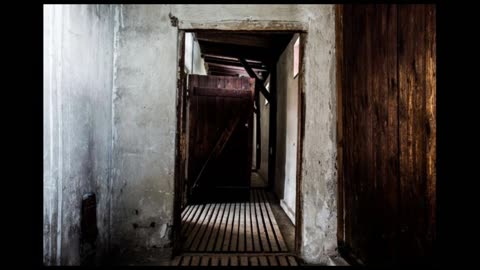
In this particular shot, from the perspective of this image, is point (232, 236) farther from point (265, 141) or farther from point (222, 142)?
point (265, 141)

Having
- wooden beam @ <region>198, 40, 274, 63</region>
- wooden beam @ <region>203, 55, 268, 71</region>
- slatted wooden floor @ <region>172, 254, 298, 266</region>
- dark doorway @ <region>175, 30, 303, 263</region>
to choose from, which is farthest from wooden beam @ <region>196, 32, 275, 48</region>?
slatted wooden floor @ <region>172, 254, 298, 266</region>

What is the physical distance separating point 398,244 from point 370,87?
3.49ft

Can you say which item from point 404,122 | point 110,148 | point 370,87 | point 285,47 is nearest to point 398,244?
point 404,122

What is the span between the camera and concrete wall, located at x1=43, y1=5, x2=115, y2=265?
65.3 inches

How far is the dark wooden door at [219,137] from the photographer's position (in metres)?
5.02

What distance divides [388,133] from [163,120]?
1844 mm

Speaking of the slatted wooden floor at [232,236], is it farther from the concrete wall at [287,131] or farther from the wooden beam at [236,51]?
the wooden beam at [236,51]

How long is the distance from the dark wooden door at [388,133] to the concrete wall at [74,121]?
6.69 feet

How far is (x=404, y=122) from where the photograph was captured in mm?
1602

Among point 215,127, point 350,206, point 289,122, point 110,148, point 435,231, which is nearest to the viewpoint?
point 435,231

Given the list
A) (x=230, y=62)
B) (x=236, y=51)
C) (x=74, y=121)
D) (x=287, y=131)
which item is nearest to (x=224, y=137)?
(x=287, y=131)

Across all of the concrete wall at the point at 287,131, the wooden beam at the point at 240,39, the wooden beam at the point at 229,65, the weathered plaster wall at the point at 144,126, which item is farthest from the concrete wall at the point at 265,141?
the weathered plaster wall at the point at 144,126
